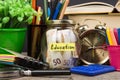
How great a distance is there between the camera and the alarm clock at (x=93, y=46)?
742mm

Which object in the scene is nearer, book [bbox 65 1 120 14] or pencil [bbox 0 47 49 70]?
pencil [bbox 0 47 49 70]

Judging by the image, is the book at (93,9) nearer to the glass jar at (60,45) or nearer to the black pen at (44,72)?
the glass jar at (60,45)

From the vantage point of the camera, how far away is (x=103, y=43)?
0.75 m

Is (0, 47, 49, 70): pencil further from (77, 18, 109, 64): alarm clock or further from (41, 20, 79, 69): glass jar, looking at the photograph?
(77, 18, 109, 64): alarm clock

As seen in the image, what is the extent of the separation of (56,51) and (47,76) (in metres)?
0.08

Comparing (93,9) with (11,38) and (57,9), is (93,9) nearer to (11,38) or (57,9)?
(57,9)

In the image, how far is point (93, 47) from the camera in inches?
29.4

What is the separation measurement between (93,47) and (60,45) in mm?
113

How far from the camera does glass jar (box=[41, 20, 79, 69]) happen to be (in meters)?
0.67

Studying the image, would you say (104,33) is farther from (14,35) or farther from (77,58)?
(14,35)

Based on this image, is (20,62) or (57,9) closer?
(20,62)

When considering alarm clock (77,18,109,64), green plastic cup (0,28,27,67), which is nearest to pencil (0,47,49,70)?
green plastic cup (0,28,27,67)

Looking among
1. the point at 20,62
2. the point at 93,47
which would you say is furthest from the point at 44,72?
the point at 93,47

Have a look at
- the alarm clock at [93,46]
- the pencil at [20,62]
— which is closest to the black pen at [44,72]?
the pencil at [20,62]
